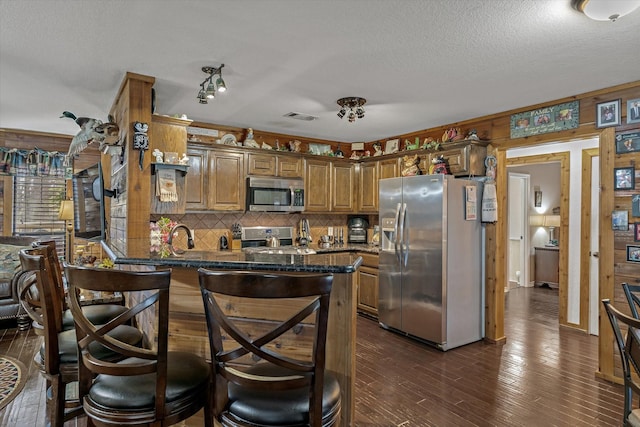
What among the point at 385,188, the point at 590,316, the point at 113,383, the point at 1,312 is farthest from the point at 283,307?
the point at 590,316

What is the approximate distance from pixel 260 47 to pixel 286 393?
84.9 inches

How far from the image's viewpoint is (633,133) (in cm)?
303

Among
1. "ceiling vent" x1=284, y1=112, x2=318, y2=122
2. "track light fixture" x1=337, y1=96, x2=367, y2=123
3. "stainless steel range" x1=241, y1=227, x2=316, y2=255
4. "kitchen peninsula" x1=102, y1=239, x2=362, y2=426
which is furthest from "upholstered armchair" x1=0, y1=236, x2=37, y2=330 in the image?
"track light fixture" x1=337, y1=96, x2=367, y2=123

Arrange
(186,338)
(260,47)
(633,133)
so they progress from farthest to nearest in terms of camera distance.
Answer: (633,133) < (260,47) < (186,338)

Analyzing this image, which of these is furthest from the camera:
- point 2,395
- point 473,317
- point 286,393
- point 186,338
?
point 473,317

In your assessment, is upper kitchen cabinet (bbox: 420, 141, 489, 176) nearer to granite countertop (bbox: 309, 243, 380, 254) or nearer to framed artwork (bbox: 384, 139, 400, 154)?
framed artwork (bbox: 384, 139, 400, 154)

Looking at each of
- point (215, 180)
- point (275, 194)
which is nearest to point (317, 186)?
point (275, 194)

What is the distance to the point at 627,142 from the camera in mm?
3059

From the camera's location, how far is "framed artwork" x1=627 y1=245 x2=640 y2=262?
3.02 meters

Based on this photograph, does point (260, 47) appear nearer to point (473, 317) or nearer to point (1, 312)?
point (473, 317)

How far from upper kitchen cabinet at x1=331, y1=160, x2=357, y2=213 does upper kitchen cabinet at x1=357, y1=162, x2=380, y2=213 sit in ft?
0.32

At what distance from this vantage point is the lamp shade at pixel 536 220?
7089 mm

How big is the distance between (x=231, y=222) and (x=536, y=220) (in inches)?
229

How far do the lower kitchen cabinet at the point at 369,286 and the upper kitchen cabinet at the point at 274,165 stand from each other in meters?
1.52
